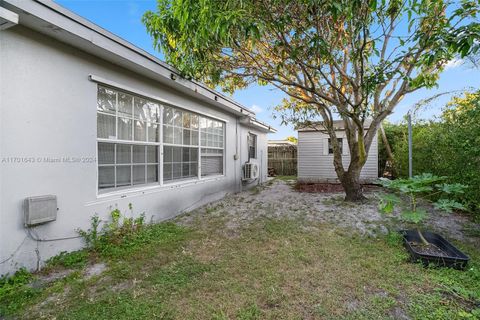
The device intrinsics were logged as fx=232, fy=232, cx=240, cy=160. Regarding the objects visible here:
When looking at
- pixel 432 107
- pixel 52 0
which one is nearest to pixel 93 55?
pixel 52 0

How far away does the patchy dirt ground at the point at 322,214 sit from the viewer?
14.6ft

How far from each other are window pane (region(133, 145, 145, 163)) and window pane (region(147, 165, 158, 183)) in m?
0.27

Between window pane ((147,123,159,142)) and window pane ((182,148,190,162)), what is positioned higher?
window pane ((147,123,159,142))

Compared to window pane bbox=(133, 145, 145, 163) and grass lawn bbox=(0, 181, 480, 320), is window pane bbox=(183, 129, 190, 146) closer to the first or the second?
window pane bbox=(133, 145, 145, 163)

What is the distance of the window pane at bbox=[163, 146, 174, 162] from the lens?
5.08 metres

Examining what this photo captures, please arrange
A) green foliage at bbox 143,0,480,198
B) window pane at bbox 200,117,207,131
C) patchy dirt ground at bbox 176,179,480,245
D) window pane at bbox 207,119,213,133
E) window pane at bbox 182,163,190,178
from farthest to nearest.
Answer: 1. window pane at bbox 207,119,213,133
2. window pane at bbox 200,117,207,131
3. window pane at bbox 182,163,190,178
4. patchy dirt ground at bbox 176,179,480,245
5. green foliage at bbox 143,0,480,198

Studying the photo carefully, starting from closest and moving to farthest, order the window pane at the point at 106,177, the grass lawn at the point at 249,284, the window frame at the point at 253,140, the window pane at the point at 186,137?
1. the grass lawn at the point at 249,284
2. the window pane at the point at 106,177
3. the window pane at the point at 186,137
4. the window frame at the point at 253,140

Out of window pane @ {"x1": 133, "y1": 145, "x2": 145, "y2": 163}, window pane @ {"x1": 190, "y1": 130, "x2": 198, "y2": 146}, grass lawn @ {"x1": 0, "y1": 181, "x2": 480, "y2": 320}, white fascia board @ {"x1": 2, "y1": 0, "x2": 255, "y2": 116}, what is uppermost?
white fascia board @ {"x1": 2, "y1": 0, "x2": 255, "y2": 116}

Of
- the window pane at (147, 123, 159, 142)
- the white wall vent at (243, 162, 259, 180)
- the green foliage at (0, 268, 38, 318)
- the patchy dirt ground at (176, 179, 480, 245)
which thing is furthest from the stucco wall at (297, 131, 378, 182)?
the green foliage at (0, 268, 38, 318)

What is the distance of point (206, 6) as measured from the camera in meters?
3.34

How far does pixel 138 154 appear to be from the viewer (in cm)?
443

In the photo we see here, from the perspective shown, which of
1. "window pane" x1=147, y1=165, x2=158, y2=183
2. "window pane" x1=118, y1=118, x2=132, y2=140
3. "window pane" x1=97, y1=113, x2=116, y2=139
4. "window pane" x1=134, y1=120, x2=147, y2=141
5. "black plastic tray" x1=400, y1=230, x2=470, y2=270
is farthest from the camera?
"window pane" x1=147, y1=165, x2=158, y2=183

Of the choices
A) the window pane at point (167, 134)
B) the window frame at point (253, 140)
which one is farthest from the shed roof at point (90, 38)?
the window frame at point (253, 140)

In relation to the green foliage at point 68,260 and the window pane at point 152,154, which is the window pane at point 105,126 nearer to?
the window pane at point 152,154
